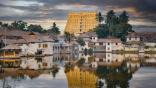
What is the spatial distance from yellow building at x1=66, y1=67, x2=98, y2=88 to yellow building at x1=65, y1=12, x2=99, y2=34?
21.3ft

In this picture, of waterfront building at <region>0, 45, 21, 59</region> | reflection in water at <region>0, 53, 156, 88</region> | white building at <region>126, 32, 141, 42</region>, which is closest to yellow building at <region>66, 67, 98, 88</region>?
reflection in water at <region>0, 53, 156, 88</region>

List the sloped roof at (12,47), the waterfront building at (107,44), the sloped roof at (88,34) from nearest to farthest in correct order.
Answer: the sloped roof at (12,47), the waterfront building at (107,44), the sloped roof at (88,34)

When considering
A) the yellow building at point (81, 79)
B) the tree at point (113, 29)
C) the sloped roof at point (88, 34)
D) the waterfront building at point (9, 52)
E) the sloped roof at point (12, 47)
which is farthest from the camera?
the tree at point (113, 29)

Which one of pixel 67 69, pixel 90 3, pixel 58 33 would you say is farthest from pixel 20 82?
pixel 58 33

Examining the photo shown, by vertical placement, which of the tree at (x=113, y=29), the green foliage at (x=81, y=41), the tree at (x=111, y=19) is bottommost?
the green foliage at (x=81, y=41)

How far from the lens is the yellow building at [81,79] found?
8.52 m

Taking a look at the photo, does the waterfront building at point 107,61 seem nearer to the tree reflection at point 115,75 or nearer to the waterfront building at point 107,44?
the tree reflection at point 115,75

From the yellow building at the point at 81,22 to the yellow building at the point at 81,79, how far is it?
651 cm

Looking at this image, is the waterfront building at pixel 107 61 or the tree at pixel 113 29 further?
the tree at pixel 113 29

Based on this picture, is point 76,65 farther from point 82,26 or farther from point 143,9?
point 82,26

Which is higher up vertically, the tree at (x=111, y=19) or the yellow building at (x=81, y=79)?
the tree at (x=111, y=19)

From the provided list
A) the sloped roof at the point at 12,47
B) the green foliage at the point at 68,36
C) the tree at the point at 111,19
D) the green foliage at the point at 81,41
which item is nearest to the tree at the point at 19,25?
the sloped roof at the point at 12,47

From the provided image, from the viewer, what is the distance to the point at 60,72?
10.5 meters

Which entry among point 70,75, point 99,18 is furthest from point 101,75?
point 99,18
